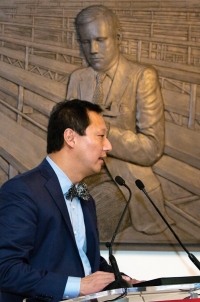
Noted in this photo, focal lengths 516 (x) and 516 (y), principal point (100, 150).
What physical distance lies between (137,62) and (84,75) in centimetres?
36

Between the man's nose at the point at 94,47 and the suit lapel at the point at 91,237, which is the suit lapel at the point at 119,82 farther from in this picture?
the suit lapel at the point at 91,237

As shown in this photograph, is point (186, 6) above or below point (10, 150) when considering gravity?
above

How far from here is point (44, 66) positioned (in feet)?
11.2

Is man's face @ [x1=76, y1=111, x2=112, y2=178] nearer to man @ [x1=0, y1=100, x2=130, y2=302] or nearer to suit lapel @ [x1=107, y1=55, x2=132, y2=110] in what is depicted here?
man @ [x1=0, y1=100, x2=130, y2=302]

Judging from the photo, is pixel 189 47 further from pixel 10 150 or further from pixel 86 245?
pixel 86 245

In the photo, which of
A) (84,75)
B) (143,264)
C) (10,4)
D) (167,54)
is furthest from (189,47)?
(143,264)

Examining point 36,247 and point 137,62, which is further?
point 137,62

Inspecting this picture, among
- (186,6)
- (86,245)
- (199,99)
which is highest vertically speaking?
(186,6)

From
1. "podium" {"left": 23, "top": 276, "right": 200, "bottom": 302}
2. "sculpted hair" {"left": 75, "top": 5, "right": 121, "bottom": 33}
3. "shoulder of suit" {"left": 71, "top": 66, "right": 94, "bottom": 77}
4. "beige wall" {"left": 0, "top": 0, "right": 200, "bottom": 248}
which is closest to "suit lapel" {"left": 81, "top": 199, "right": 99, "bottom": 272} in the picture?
"podium" {"left": 23, "top": 276, "right": 200, "bottom": 302}

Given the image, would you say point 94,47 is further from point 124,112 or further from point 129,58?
point 124,112

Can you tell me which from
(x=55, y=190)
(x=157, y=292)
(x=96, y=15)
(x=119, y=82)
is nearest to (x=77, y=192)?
(x=55, y=190)

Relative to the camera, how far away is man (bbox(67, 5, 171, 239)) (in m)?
3.35

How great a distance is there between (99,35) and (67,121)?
1.08 m

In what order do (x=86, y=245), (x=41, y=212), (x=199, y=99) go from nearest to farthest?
(x=41, y=212), (x=86, y=245), (x=199, y=99)
